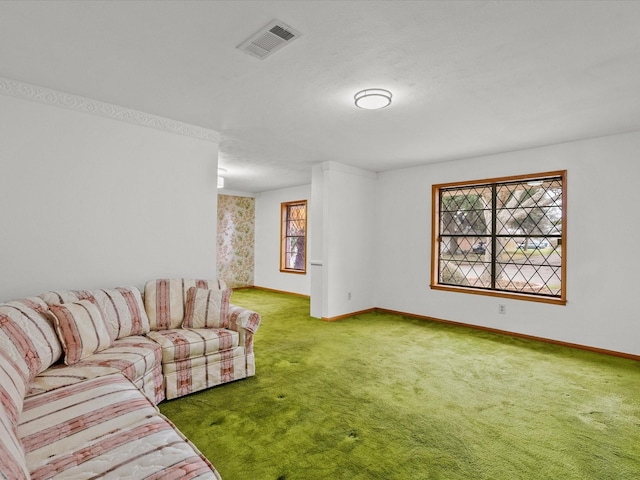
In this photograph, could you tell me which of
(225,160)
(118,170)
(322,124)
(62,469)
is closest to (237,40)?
(322,124)

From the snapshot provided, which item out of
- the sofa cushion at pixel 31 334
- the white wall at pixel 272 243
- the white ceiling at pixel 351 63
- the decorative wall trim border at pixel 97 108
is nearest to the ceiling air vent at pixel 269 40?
the white ceiling at pixel 351 63

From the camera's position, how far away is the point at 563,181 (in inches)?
160

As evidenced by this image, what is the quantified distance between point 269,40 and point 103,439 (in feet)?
7.27

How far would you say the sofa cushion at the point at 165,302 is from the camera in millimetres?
2891

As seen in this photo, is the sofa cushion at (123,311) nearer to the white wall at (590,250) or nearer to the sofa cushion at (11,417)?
the sofa cushion at (11,417)

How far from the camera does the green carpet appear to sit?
1.87m

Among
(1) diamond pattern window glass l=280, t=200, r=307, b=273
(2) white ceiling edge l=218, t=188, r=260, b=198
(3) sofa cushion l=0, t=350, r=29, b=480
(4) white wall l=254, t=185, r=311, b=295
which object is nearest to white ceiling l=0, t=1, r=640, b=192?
(3) sofa cushion l=0, t=350, r=29, b=480

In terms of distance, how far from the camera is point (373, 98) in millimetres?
2760

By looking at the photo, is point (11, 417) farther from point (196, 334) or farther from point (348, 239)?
point (348, 239)

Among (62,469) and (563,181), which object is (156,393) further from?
(563,181)

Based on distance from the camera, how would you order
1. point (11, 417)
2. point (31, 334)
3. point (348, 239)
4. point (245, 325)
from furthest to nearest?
1. point (348, 239)
2. point (245, 325)
3. point (31, 334)
4. point (11, 417)

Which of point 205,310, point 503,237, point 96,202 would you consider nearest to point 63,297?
point 96,202

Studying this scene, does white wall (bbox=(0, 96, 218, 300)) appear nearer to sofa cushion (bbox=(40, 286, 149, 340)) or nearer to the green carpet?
sofa cushion (bbox=(40, 286, 149, 340))

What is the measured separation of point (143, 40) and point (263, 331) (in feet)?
11.6
